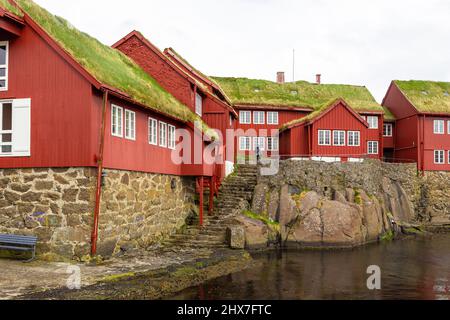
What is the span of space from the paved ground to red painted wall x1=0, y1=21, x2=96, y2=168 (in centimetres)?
346

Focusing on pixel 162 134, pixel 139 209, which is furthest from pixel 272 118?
pixel 139 209

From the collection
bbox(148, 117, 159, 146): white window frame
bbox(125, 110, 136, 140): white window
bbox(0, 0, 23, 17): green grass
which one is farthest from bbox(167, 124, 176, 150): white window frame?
bbox(0, 0, 23, 17): green grass

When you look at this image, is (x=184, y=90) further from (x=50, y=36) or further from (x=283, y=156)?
(x=283, y=156)

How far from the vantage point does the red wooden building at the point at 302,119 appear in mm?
35844

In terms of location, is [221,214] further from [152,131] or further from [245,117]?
[245,117]

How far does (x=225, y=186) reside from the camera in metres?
27.3

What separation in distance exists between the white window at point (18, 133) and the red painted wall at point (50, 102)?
178 mm

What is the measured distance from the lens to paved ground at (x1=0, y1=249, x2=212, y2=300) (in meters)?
11.7

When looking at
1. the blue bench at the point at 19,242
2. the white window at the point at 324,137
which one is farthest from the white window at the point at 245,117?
the blue bench at the point at 19,242

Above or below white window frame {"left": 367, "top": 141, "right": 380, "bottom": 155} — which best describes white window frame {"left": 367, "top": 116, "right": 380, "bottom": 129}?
above

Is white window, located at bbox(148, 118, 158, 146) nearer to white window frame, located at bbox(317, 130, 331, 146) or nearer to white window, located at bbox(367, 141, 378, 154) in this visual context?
white window frame, located at bbox(317, 130, 331, 146)

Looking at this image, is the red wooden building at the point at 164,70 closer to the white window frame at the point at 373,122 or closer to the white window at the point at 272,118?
the white window at the point at 272,118

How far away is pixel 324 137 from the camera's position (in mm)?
35781

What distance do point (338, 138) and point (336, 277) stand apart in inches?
830
